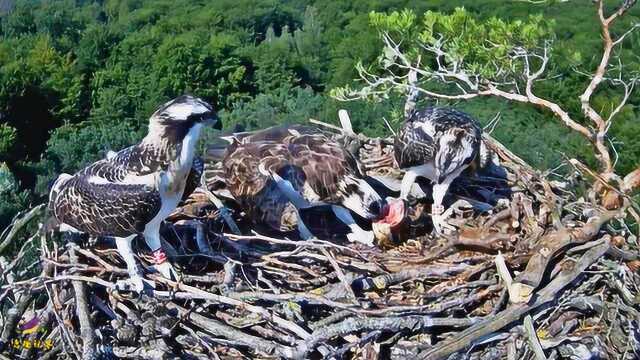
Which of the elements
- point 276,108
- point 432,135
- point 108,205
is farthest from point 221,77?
point 108,205

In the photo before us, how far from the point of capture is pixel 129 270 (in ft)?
11.8

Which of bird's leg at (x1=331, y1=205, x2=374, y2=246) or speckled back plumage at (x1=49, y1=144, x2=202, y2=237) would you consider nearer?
speckled back plumage at (x1=49, y1=144, x2=202, y2=237)

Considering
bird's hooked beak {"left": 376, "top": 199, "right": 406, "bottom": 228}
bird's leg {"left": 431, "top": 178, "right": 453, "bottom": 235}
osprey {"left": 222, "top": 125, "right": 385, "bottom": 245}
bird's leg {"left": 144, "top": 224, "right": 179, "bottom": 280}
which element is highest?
bird's leg {"left": 144, "top": 224, "right": 179, "bottom": 280}

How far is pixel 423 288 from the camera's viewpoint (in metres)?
3.87

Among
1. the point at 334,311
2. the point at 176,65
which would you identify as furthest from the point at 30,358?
the point at 176,65

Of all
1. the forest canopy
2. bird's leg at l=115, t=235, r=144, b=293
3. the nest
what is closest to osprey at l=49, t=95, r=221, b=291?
bird's leg at l=115, t=235, r=144, b=293

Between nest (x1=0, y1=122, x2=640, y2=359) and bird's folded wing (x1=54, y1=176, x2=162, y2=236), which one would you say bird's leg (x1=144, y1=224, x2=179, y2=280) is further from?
bird's folded wing (x1=54, y1=176, x2=162, y2=236)

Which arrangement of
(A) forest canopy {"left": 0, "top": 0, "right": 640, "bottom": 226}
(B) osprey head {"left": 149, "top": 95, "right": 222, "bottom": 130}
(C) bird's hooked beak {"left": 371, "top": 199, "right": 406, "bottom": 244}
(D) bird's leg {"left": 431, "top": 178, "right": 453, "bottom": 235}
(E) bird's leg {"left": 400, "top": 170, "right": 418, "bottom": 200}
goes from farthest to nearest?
1. (A) forest canopy {"left": 0, "top": 0, "right": 640, "bottom": 226}
2. (E) bird's leg {"left": 400, "top": 170, "right": 418, "bottom": 200}
3. (D) bird's leg {"left": 431, "top": 178, "right": 453, "bottom": 235}
4. (C) bird's hooked beak {"left": 371, "top": 199, "right": 406, "bottom": 244}
5. (B) osprey head {"left": 149, "top": 95, "right": 222, "bottom": 130}

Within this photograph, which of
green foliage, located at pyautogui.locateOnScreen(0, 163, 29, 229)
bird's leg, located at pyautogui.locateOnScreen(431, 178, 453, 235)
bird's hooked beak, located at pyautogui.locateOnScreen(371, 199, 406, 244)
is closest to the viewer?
bird's hooked beak, located at pyautogui.locateOnScreen(371, 199, 406, 244)

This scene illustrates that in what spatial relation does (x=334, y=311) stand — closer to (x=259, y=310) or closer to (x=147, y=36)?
(x=259, y=310)

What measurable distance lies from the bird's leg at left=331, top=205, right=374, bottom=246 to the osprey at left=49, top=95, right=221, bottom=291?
942 mm

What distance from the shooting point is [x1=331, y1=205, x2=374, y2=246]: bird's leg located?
424 centimetres

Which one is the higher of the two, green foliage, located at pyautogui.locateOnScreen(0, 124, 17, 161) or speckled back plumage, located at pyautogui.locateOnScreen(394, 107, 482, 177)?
speckled back plumage, located at pyautogui.locateOnScreen(394, 107, 482, 177)

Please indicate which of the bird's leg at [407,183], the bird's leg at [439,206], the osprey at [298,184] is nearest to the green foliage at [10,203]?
the osprey at [298,184]
